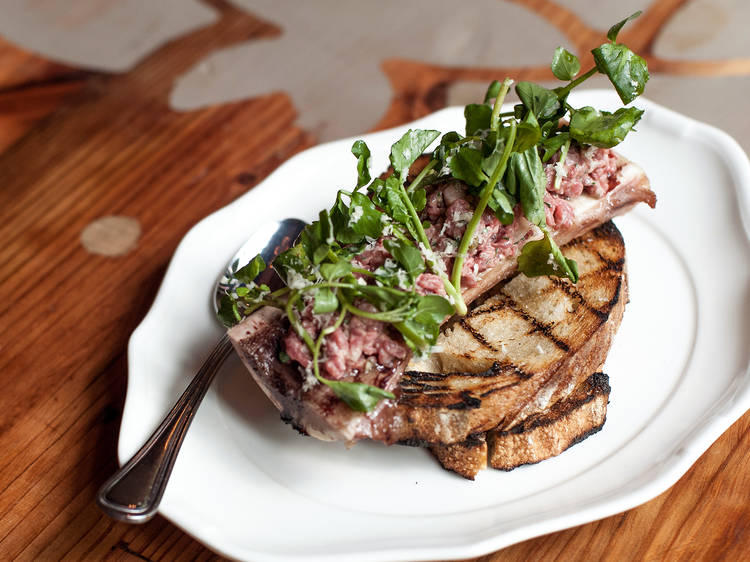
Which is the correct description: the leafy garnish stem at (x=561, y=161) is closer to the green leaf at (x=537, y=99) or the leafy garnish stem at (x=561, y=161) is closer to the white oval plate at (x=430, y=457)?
the green leaf at (x=537, y=99)

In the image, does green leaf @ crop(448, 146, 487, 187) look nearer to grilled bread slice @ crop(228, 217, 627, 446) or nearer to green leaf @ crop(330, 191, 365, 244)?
green leaf @ crop(330, 191, 365, 244)

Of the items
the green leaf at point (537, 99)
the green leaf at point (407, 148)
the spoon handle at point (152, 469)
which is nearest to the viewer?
the spoon handle at point (152, 469)

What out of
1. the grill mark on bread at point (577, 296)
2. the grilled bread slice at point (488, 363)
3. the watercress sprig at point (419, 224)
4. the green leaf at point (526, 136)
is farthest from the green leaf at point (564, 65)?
the grill mark on bread at point (577, 296)

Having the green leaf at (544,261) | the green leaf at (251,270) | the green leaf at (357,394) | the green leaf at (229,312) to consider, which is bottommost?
A: the green leaf at (544,261)

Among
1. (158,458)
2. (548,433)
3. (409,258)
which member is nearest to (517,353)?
(548,433)

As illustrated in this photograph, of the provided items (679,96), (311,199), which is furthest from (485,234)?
(679,96)

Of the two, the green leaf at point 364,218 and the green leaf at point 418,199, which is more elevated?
the green leaf at point 364,218

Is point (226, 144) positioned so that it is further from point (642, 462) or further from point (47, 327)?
point (642, 462)
